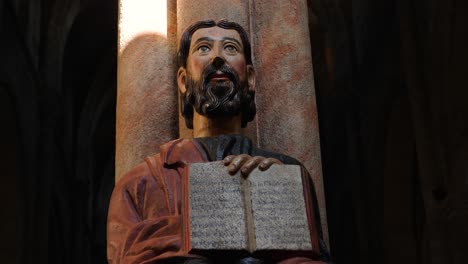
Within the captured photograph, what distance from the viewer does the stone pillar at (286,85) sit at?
5.35 meters

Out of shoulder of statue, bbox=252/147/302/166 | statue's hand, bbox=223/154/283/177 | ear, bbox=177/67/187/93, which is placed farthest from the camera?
ear, bbox=177/67/187/93

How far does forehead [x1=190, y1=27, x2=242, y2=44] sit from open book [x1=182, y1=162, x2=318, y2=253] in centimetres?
88

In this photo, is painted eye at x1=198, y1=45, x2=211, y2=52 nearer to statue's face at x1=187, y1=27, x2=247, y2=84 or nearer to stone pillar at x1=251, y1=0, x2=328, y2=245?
statue's face at x1=187, y1=27, x2=247, y2=84

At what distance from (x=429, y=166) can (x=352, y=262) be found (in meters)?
4.16

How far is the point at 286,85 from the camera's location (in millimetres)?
5496

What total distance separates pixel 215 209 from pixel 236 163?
221 millimetres

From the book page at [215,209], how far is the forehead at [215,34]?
2.88ft

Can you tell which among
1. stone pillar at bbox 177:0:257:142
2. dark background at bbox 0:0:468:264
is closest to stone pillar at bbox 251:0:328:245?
stone pillar at bbox 177:0:257:142

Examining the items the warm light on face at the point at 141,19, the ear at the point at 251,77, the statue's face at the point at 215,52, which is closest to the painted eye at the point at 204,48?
the statue's face at the point at 215,52

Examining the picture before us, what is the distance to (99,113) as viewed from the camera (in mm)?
18422

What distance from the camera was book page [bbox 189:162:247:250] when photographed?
3.89 meters

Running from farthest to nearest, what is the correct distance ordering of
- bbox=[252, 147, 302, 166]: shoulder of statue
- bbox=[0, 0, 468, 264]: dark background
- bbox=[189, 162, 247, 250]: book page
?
bbox=[0, 0, 468, 264]: dark background
bbox=[252, 147, 302, 166]: shoulder of statue
bbox=[189, 162, 247, 250]: book page

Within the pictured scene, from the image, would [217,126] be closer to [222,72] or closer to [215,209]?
[222,72]

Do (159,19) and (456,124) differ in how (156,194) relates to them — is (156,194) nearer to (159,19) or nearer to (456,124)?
(159,19)
